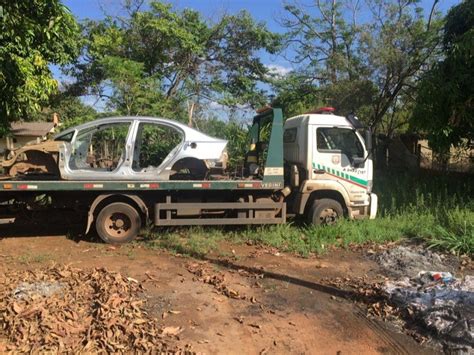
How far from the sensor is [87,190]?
26.0ft

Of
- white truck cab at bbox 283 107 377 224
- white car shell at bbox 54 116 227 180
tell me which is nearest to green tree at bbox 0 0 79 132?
white car shell at bbox 54 116 227 180

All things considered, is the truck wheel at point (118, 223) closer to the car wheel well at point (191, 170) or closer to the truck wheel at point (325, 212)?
the car wheel well at point (191, 170)

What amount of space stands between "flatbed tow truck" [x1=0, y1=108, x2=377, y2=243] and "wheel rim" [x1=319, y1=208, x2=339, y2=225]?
0.06ft

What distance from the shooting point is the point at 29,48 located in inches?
356

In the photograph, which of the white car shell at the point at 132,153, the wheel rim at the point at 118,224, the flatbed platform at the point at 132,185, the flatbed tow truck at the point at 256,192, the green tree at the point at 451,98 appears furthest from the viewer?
the green tree at the point at 451,98

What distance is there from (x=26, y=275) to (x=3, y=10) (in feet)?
11.0

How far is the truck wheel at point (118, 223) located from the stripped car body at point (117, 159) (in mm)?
567

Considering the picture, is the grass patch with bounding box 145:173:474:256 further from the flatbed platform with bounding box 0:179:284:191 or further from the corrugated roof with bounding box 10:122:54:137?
the corrugated roof with bounding box 10:122:54:137

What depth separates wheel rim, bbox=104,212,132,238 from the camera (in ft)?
27.0

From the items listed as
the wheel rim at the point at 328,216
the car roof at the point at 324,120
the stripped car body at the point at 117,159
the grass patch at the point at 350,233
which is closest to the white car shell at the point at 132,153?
the stripped car body at the point at 117,159

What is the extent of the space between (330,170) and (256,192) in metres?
1.50

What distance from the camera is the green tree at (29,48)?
413 centimetres

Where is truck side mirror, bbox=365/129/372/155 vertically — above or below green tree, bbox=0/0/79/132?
below

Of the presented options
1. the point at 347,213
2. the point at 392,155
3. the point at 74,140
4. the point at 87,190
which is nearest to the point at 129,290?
the point at 87,190
